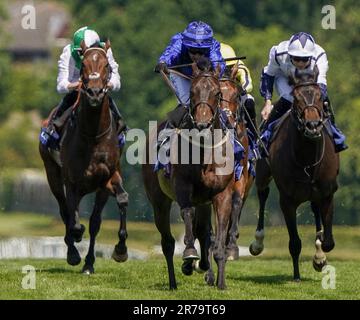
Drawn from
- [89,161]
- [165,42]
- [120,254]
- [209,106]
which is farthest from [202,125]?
[165,42]

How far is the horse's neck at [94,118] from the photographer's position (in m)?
15.2

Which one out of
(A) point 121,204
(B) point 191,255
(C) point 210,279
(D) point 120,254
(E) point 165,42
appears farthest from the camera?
(E) point 165,42

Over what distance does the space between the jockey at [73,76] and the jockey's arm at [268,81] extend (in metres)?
1.80

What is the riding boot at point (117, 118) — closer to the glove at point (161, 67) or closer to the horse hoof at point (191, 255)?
the glove at point (161, 67)

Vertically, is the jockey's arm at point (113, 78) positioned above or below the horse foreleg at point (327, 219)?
above

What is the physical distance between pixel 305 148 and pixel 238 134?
81 centimetres

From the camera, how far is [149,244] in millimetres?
22859

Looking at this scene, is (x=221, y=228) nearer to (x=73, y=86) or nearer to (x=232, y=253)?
(x=232, y=253)

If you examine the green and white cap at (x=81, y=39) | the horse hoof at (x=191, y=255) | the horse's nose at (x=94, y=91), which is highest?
the green and white cap at (x=81, y=39)

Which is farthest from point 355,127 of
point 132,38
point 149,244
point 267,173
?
point 267,173

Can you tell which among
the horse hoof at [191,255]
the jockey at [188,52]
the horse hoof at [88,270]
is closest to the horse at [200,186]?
the horse hoof at [191,255]

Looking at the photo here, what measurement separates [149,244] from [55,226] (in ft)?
15.3

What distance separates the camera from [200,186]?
1319 cm

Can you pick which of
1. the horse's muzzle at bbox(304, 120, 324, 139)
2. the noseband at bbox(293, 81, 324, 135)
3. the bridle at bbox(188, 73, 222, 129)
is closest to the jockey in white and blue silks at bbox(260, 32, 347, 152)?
the noseband at bbox(293, 81, 324, 135)
